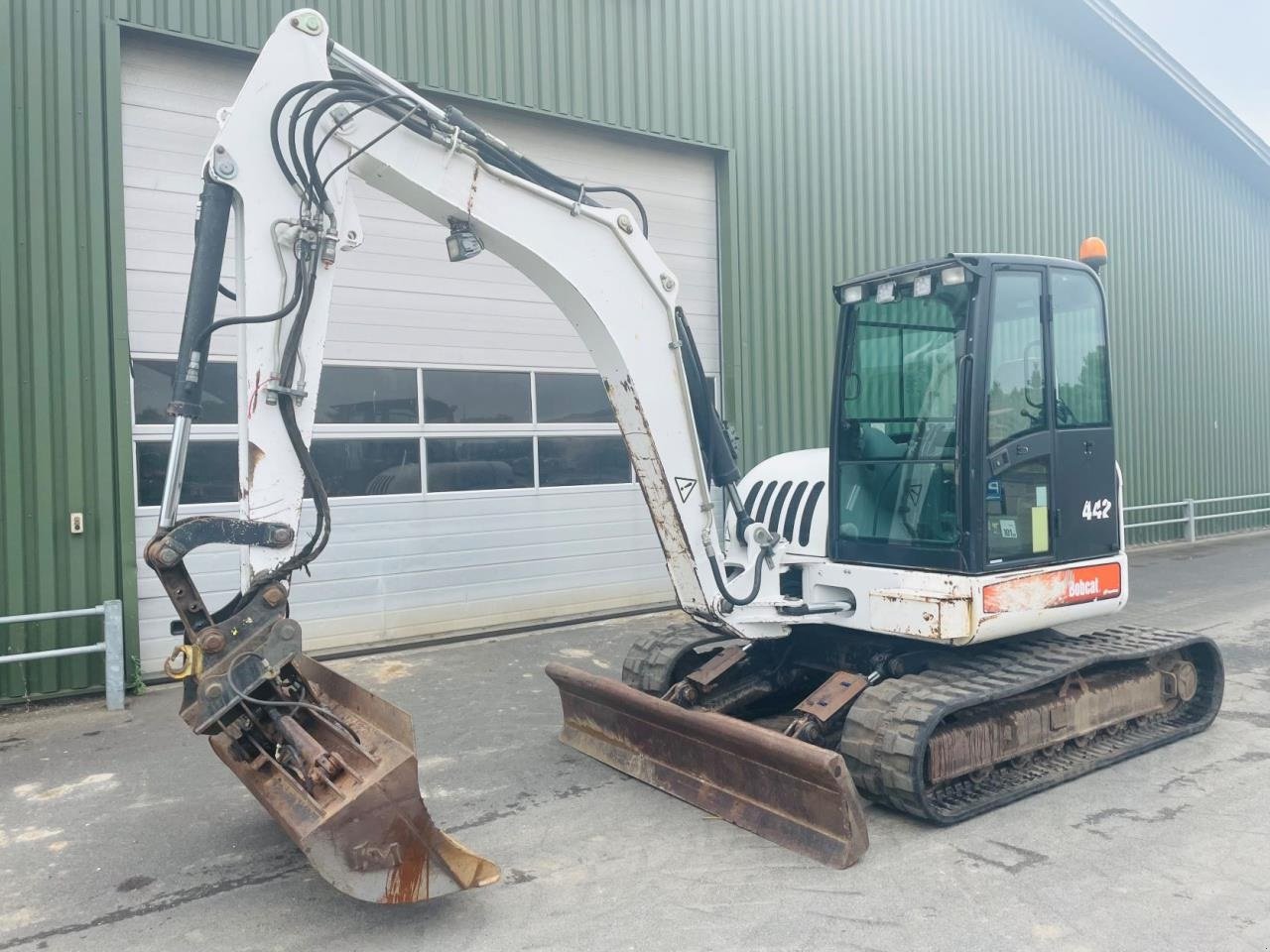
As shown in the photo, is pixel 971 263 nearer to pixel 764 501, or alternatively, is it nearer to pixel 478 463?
pixel 764 501

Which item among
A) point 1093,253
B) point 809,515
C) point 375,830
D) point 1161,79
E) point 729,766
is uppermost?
point 1161,79

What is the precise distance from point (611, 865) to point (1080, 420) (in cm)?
349

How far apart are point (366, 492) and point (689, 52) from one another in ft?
19.5

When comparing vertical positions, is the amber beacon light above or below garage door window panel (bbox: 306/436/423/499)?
above

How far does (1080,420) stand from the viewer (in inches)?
218

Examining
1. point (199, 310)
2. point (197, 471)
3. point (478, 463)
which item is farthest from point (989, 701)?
point (197, 471)

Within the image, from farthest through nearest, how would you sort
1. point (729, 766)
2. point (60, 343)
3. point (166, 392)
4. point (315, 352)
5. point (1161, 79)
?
point (1161, 79) → point (166, 392) → point (60, 343) → point (729, 766) → point (315, 352)

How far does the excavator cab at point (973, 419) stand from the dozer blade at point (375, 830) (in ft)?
8.99

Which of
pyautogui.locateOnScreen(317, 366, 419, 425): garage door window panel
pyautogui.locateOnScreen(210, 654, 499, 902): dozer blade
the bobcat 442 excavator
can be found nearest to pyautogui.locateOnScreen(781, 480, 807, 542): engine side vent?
the bobcat 442 excavator

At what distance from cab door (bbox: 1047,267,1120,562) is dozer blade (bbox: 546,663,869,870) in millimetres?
2100

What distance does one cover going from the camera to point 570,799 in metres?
5.12

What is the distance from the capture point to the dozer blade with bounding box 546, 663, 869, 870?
165 inches

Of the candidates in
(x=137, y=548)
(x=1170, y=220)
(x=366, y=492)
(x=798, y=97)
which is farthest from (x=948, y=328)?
(x=1170, y=220)

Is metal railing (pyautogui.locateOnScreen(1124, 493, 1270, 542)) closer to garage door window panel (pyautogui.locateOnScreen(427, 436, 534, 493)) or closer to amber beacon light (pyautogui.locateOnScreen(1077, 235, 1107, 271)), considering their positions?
garage door window panel (pyautogui.locateOnScreen(427, 436, 534, 493))
